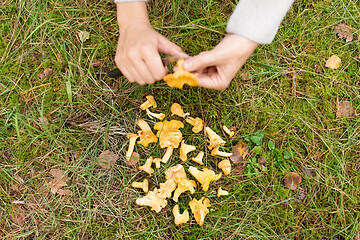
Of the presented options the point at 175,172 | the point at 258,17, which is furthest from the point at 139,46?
the point at 175,172

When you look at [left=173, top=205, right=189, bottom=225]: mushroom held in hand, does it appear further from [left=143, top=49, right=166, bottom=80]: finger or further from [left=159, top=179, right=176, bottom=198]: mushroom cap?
[left=143, top=49, right=166, bottom=80]: finger

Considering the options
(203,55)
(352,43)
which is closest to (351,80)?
(352,43)

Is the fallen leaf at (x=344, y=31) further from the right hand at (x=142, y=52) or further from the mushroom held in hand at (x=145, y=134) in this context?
the mushroom held in hand at (x=145, y=134)

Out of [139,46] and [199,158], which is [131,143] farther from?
[139,46]

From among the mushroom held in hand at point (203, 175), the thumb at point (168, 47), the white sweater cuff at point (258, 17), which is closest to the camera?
the white sweater cuff at point (258, 17)

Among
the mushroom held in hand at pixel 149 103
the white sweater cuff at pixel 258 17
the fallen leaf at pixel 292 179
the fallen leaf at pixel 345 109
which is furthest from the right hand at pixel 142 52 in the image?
the fallen leaf at pixel 345 109

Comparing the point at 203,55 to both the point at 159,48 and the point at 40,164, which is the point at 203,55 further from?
the point at 40,164

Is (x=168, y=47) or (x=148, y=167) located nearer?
(x=168, y=47)
